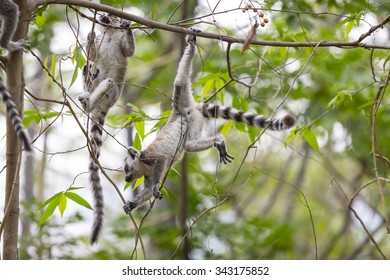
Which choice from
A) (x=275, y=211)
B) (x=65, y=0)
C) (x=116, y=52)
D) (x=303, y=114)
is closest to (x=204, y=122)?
(x=116, y=52)

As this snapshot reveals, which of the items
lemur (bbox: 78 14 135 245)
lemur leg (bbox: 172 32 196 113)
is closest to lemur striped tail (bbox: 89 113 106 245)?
lemur (bbox: 78 14 135 245)

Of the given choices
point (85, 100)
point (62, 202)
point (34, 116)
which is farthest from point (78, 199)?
point (85, 100)

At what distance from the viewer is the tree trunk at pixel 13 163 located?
4094mm

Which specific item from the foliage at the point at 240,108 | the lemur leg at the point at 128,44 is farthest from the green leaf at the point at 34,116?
the lemur leg at the point at 128,44

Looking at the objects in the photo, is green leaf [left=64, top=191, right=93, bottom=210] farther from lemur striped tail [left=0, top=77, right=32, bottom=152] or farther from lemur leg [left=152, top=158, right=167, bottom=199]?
lemur leg [left=152, top=158, right=167, bottom=199]

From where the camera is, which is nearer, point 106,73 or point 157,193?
point 157,193

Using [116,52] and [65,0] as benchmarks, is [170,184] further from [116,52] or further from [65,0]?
[65,0]

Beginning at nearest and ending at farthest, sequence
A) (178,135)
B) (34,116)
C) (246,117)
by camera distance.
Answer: (34,116)
(246,117)
(178,135)

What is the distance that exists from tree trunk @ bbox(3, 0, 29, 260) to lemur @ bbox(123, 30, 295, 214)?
62.6 inches

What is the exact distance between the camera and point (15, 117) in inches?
146

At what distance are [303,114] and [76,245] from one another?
406 cm

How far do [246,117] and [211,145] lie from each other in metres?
0.55

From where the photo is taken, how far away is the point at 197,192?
10.4m

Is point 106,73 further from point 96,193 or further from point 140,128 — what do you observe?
point 140,128
